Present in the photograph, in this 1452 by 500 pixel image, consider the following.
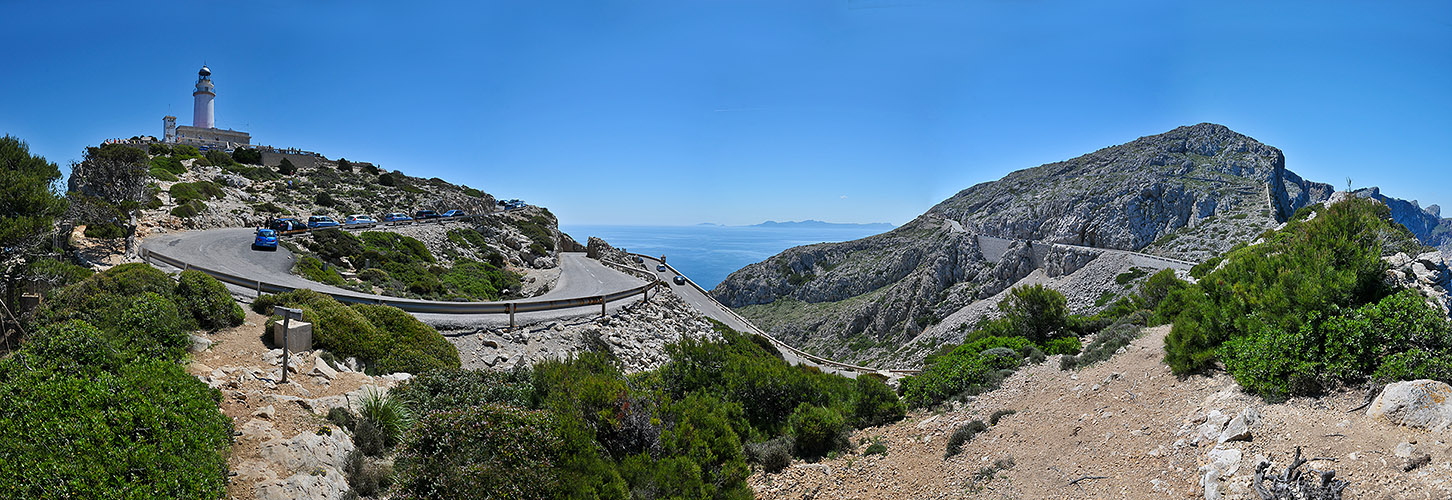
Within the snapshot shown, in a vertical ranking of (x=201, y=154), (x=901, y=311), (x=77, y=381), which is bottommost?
(x=901, y=311)

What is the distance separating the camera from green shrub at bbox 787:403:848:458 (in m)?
9.08

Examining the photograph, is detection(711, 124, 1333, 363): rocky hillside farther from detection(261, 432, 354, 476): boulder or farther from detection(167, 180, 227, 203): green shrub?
→ detection(167, 180, 227, 203): green shrub

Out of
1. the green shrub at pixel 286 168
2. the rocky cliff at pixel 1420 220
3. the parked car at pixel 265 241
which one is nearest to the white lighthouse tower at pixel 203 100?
the green shrub at pixel 286 168

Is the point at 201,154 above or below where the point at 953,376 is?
above

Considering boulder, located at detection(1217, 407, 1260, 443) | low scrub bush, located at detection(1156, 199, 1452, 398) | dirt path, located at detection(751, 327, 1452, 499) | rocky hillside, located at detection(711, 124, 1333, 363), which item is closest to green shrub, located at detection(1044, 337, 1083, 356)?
dirt path, located at detection(751, 327, 1452, 499)

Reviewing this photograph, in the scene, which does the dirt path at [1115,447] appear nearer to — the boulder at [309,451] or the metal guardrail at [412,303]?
the boulder at [309,451]

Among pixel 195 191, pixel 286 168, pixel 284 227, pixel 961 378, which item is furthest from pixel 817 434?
pixel 286 168

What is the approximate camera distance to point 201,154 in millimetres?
47031

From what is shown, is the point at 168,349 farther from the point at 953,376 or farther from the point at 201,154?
the point at 201,154

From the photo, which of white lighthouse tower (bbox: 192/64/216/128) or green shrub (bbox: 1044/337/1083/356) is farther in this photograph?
white lighthouse tower (bbox: 192/64/216/128)

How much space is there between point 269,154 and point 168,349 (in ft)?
191

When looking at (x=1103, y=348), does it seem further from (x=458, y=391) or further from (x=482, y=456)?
(x=458, y=391)

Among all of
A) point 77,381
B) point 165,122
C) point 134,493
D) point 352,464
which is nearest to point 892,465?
point 352,464

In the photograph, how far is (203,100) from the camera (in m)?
64.2
